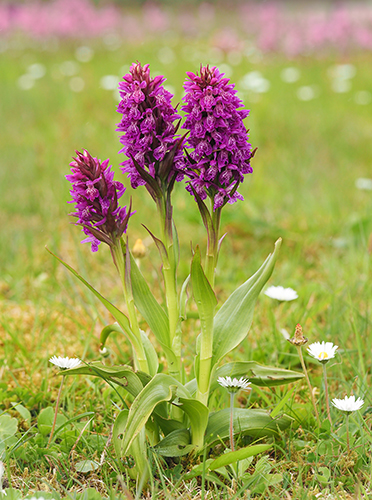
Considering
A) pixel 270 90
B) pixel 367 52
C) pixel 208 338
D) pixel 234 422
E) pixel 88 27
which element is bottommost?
pixel 234 422

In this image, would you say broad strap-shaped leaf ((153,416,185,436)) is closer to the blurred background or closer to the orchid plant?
the orchid plant

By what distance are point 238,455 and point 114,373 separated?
40 cm

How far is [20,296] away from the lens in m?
2.69

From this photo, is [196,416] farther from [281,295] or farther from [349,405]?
[281,295]

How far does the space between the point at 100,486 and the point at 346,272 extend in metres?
1.77

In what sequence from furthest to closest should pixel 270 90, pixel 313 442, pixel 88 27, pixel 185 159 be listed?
1. pixel 88 27
2. pixel 270 90
3. pixel 313 442
4. pixel 185 159

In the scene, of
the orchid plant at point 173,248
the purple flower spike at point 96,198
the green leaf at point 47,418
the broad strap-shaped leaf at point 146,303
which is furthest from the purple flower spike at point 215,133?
the green leaf at point 47,418

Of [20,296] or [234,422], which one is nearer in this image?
[234,422]

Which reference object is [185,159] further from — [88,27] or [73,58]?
[88,27]

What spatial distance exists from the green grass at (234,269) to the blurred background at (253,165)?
0.01 meters

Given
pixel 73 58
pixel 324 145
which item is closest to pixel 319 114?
pixel 324 145

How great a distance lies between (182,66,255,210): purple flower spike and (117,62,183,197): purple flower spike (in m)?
0.04

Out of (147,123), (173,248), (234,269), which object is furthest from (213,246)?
(234,269)

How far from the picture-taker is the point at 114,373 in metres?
1.33
